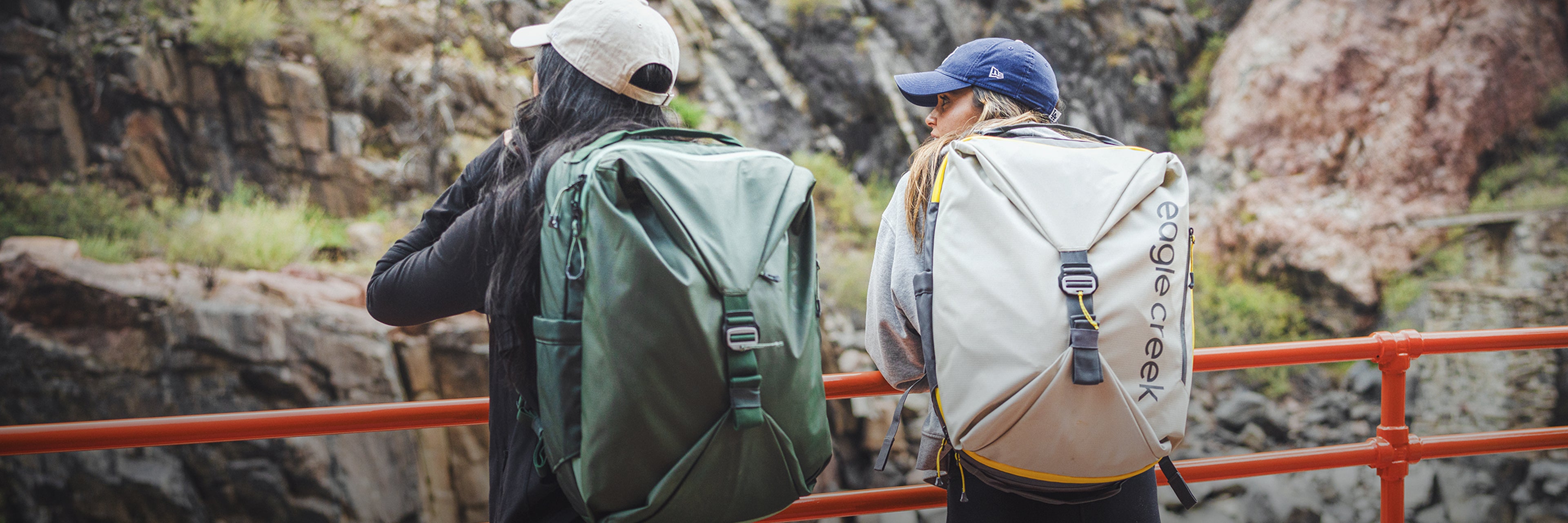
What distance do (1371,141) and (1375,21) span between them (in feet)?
5.81

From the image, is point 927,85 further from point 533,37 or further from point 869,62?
point 869,62

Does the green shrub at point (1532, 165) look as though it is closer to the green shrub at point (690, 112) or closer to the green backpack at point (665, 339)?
the green shrub at point (690, 112)

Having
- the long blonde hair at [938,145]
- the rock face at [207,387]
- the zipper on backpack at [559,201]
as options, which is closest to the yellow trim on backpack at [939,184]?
the long blonde hair at [938,145]

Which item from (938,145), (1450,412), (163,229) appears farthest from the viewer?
(1450,412)

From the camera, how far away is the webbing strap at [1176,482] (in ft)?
4.54

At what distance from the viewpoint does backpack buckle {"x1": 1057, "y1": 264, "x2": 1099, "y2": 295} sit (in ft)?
3.85

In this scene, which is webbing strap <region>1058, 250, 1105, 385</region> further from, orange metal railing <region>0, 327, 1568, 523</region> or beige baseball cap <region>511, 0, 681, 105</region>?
beige baseball cap <region>511, 0, 681, 105</region>

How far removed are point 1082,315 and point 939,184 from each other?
12.8 inches

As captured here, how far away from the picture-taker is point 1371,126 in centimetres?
1052

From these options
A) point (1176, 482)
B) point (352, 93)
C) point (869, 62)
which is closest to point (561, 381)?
point (1176, 482)

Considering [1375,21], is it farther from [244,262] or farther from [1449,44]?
[244,262]

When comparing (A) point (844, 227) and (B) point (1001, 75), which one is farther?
(A) point (844, 227)

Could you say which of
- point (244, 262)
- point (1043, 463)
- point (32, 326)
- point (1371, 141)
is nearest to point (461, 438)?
point (244, 262)

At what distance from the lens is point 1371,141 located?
10.4 meters
